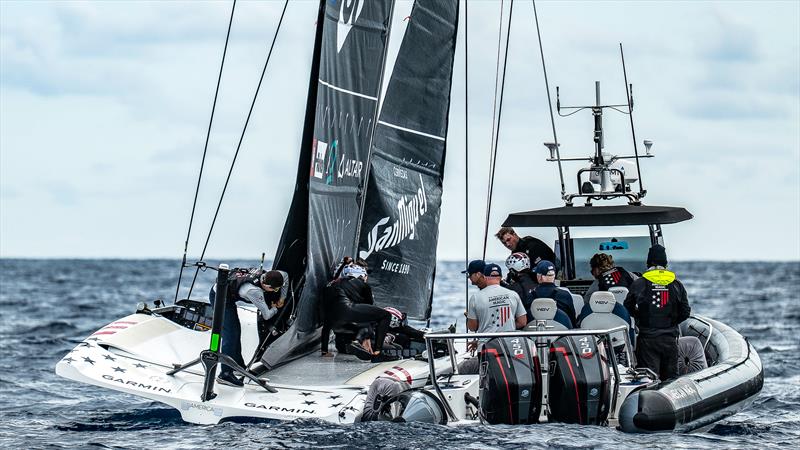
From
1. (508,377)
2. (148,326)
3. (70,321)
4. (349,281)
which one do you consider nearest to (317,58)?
(349,281)

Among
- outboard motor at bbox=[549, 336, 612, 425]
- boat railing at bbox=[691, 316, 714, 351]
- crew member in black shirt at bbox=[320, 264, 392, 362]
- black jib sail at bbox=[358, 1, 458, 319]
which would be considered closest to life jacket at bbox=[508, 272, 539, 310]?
crew member in black shirt at bbox=[320, 264, 392, 362]

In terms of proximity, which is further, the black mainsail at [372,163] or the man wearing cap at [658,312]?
the black mainsail at [372,163]

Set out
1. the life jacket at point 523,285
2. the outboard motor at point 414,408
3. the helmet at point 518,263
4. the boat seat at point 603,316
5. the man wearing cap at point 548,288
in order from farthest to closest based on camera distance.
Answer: the helmet at point 518,263 < the life jacket at point 523,285 < the man wearing cap at point 548,288 < the boat seat at point 603,316 < the outboard motor at point 414,408

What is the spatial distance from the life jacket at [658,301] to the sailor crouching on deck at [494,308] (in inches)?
44.5

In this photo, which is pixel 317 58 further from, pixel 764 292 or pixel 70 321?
pixel 764 292

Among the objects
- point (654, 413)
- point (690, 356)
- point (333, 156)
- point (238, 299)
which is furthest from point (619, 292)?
point (238, 299)

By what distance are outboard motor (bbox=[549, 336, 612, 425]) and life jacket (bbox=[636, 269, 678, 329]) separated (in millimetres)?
1611

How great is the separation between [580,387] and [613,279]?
2.57 m

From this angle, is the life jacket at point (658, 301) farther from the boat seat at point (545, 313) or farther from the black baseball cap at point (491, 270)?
the black baseball cap at point (491, 270)

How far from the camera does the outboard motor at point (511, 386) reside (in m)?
8.52

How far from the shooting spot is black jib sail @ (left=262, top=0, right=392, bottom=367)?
425 inches

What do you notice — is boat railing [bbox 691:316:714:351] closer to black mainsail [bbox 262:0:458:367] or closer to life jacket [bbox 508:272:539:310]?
life jacket [bbox 508:272:539:310]

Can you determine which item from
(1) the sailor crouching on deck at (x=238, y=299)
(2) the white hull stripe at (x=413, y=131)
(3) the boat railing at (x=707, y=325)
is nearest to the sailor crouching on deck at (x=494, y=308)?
(1) the sailor crouching on deck at (x=238, y=299)

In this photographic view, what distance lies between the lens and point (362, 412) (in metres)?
9.09
